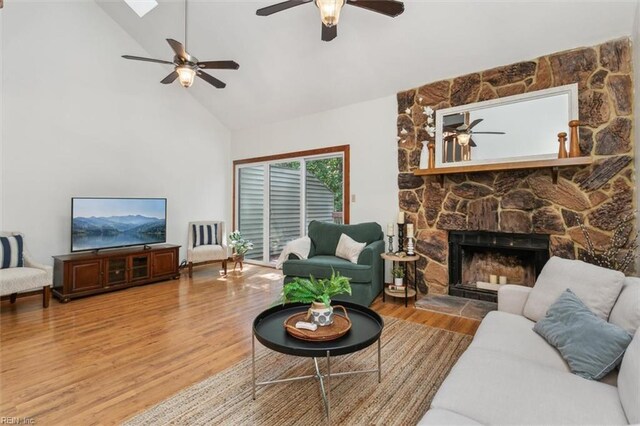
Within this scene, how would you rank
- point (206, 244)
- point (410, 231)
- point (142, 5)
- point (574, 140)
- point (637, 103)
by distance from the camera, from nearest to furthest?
point (637, 103)
point (574, 140)
point (410, 231)
point (142, 5)
point (206, 244)

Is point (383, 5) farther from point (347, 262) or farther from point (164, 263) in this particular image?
point (164, 263)

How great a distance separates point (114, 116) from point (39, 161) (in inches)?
45.4

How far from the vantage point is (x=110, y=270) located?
4.14 m

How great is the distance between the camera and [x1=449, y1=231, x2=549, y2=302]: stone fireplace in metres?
3.39

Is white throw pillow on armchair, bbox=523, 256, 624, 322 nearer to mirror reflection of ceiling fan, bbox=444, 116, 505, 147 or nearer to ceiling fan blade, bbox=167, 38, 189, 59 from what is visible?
mirror reflection of ceiling fan, bbox=444, 116, 505, 147

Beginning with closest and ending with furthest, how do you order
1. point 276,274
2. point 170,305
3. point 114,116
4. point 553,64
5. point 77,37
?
1. point 553,64
2. point 170,305
3. point 77,37
4. point 114,116
5. point 276,274

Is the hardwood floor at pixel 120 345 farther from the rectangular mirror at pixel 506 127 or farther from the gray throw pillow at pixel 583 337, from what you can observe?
the rectangular mirror at pixel 506 127

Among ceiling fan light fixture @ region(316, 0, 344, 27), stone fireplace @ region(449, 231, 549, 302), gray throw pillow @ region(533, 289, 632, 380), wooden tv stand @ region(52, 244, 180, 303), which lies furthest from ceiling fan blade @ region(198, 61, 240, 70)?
gray throw pillow @ region(533, 289, 632, 380)

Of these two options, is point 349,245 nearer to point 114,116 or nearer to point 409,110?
point 409,110

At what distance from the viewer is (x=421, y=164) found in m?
3.92

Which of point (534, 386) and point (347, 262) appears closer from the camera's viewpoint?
point (534, 386)

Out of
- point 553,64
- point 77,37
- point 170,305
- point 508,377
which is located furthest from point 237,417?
point 77,37

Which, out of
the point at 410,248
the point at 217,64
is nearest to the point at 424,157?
the point at 410,248

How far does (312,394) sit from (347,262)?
1805mm
